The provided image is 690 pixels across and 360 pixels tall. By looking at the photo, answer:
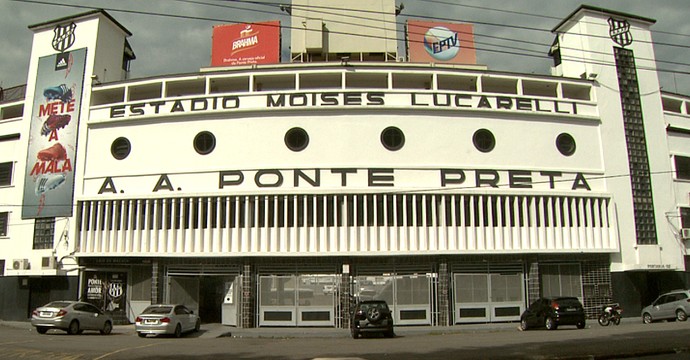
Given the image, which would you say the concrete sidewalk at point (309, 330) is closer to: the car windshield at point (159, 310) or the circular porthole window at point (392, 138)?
the car windshield at point (159, 310)

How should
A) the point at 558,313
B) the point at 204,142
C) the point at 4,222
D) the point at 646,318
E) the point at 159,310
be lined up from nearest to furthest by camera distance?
1. the point at 159,310
2. the point at 558,313
3. the point at 646,318
4. the point at 204,142
5. the point at 4,222

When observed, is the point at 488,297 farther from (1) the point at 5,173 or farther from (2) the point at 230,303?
(1) the point at 5,173

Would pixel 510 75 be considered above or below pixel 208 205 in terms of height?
above

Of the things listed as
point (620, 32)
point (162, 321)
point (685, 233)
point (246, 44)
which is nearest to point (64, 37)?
point (246, 44)

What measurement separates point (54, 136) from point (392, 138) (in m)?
19.1

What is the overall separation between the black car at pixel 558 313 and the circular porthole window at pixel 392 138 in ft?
33.6

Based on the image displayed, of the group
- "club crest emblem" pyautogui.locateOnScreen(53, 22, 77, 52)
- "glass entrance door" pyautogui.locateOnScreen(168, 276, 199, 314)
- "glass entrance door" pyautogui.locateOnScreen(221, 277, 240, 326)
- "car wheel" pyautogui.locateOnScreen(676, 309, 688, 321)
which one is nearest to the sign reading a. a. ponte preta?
"club crest emblem" pyautogui.locateOnScreen(53, 22, 77, 52)

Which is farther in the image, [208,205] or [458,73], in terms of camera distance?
[458,73]

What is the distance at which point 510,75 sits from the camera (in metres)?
30.6

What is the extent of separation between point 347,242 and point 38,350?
48.0 ft

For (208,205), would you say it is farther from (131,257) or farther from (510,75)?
(510,75)

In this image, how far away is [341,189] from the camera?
27.5 metres

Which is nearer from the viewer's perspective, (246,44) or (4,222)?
(4,222)

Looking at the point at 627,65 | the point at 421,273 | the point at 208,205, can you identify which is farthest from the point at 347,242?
the point at 627,65
